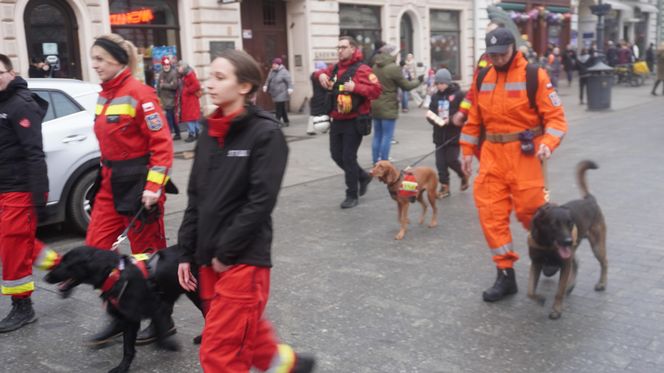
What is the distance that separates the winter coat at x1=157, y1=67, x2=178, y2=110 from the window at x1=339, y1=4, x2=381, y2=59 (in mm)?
7951

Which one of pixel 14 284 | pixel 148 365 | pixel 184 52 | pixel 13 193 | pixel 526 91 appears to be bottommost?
pixel 148 365

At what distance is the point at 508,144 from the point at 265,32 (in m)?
15.7

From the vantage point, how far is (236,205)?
293 centimetres

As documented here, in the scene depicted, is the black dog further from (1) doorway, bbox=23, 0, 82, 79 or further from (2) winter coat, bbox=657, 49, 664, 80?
(2) winter coat, bbox=657, 49, 664, 80

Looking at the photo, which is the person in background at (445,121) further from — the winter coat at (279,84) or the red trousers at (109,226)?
the winter coat at (279,84)

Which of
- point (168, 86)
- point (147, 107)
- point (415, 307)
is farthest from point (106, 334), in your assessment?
point (168, 86)

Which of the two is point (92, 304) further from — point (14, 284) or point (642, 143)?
point (642, 143)

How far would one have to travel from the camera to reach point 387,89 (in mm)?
9305

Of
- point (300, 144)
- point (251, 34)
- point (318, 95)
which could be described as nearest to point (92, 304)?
point (318, 95)

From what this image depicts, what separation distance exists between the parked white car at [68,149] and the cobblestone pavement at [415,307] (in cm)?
39

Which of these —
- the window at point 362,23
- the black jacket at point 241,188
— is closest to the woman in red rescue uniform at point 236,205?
the black jacket at point 241,188

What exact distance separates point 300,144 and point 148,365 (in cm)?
1028

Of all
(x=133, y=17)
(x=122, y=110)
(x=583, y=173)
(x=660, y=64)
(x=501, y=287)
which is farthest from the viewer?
(x=660, y=64)

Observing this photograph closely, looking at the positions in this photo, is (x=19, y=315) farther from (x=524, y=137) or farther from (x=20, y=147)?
(x=524, y=137)
